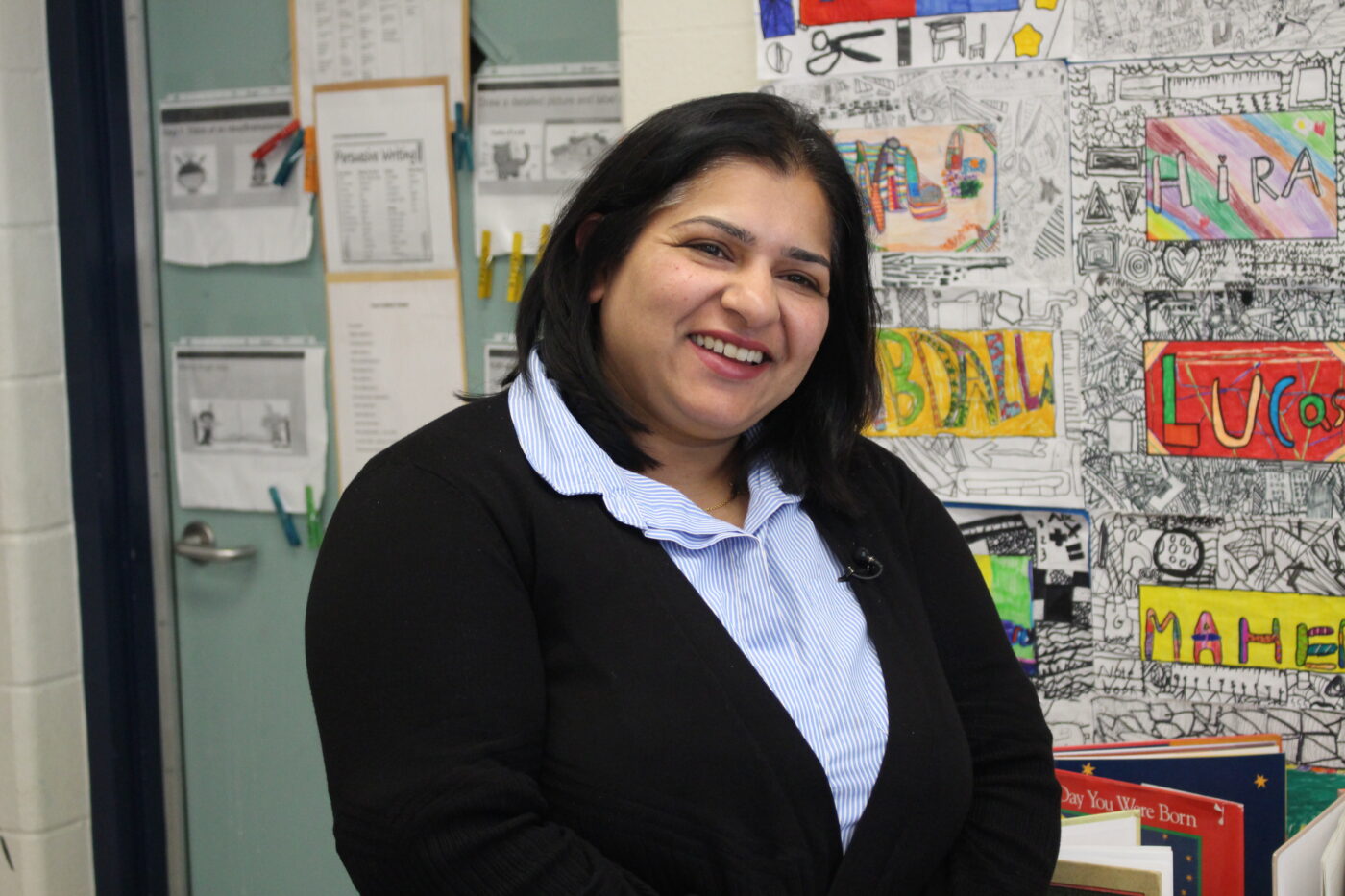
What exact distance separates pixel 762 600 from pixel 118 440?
1.65m

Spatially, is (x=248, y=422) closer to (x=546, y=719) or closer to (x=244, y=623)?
(x=244, y=623)

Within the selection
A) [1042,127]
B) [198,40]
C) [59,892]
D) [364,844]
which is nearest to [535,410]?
[364,844]

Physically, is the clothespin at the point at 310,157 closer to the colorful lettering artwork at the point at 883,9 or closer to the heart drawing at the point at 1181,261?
the colorful lettering artwork at the point at 883,9

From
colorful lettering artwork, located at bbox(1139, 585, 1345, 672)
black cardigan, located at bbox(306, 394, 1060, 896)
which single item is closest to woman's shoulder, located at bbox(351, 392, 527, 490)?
black cardigan, located at bbox(306, 394, 1060, 896)

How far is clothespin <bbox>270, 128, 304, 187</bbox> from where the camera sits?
7.43 ft

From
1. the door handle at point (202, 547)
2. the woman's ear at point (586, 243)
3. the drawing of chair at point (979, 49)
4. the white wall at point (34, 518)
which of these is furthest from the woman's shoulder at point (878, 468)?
the white wall at point (34, 518)

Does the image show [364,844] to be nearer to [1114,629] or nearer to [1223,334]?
[1114,629]

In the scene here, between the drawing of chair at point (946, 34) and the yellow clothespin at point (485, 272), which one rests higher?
the drawing of chair at point (946, 34)

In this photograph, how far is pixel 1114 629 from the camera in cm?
168

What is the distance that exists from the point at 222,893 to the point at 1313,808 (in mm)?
1896

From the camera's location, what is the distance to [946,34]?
1672 millimetres

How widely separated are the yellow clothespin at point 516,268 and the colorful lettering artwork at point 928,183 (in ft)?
2.03

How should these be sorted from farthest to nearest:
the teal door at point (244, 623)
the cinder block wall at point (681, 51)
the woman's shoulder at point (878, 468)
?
the teal door at point (244, 623) < the cinder block wall at point (681, 51) < the woman's shoulder at point (878, 468)

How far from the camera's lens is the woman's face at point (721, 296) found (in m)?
1.13
